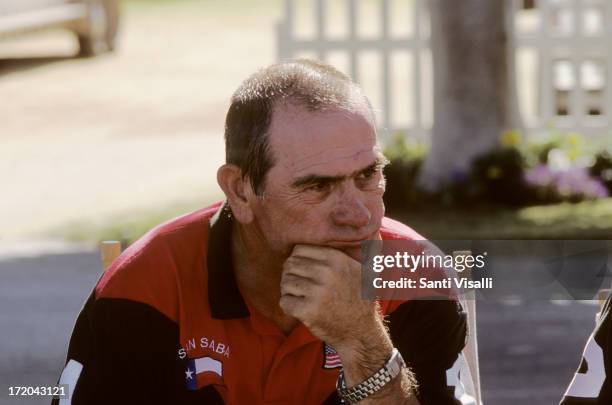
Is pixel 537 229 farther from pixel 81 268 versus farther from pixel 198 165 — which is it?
pixel 198 165

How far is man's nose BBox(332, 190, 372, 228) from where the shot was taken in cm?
283

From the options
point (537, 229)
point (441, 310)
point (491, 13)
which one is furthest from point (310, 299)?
point (491, 13)

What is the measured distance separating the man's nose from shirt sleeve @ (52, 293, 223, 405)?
0.43 meters

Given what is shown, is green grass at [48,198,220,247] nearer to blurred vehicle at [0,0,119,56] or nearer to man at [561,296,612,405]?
man at [561,296,612,405]

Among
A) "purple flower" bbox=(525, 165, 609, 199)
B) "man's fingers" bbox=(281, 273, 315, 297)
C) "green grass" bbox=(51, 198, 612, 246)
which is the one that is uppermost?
"man's fingers" bbox=(281, 273, 315, 297)

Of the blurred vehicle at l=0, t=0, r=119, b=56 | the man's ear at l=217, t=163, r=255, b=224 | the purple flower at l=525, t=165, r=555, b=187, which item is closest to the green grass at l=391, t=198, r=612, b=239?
the purple flower at l=525, t=165, r=555, b=187

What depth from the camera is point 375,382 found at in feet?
9.10

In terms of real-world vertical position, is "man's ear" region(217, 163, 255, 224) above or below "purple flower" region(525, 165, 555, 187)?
above

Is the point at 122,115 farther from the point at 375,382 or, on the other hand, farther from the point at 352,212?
the point at 375,382

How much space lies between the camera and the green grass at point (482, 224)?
8.66 m

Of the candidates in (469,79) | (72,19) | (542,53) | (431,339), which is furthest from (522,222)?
(72,19)

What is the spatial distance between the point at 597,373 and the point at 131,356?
95cm

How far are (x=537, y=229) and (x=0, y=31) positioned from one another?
32.6 feet

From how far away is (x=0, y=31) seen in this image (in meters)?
17.0
